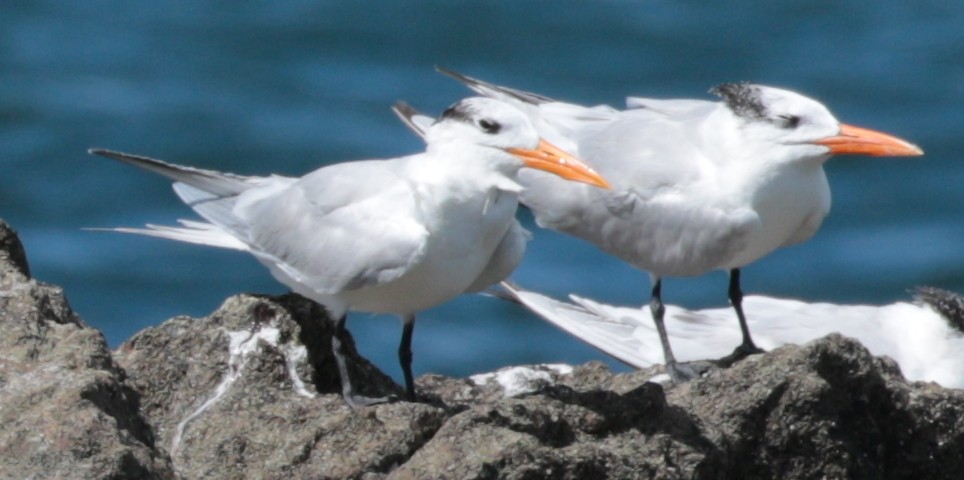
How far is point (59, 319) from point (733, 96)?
8.18 ft

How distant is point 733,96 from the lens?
645 centimetres

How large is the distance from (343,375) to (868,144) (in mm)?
1802

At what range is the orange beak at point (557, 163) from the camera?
555cm

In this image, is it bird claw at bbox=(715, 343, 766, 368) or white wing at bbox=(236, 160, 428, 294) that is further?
bird claw at bbox=(715, 343, 766, 368)

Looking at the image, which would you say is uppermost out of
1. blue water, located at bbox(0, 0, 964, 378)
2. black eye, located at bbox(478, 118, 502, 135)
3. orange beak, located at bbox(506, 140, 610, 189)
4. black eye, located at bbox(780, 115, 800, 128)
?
black eye, located at bbox(780, 115, 800, 128)

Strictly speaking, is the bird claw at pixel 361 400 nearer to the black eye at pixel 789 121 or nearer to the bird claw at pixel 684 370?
the bird claw at pixel 684 370

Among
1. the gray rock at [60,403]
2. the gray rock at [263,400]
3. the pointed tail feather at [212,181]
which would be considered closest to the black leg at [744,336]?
the gray rock at [263,400]

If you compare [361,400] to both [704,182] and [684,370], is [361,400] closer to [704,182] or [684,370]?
[684,370]

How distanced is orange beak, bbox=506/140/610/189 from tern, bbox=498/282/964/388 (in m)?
2.16

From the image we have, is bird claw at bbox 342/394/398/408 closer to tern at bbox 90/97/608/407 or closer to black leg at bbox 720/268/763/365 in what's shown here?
tern at bbox 90/97/608/407

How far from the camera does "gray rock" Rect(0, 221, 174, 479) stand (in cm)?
409

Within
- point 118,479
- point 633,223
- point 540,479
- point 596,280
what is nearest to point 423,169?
point 633,223

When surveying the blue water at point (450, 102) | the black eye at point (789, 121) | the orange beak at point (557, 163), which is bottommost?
the blue water at point (450, 102)

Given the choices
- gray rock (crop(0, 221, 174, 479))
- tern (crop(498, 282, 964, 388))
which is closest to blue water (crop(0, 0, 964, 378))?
tern (crop(498, 282, 964, 388))
